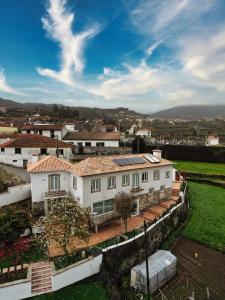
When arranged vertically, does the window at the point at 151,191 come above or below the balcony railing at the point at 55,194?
below

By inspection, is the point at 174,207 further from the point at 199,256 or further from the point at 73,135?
the point at 73,135

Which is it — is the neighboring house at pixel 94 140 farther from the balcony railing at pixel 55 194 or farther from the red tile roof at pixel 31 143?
the balcony railing at pixel 55 194

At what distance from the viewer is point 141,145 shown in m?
67.9

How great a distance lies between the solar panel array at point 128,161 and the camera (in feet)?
91.6

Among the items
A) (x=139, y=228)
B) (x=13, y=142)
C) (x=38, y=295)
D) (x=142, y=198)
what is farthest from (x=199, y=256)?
(x=13, y=142)

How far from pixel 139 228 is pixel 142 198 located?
5.10m

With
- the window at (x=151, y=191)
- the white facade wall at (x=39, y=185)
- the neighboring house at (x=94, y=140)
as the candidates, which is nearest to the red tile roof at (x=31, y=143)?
the neighboring house at (x=94, y=140)

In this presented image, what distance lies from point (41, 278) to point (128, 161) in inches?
580

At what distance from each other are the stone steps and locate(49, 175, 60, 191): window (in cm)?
874

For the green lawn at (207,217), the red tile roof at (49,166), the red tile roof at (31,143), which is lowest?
the green lawn at (207,217)

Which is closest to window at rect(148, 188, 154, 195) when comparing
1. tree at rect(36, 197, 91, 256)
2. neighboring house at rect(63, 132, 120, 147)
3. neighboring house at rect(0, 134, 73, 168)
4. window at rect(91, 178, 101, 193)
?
window at rect(91, 178, 101, 193)

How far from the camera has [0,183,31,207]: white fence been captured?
26348mm

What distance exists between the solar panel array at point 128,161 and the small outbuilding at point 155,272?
1006 centimetres

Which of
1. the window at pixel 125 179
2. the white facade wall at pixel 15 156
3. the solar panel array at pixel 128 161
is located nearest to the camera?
the window at pixel 125 179
